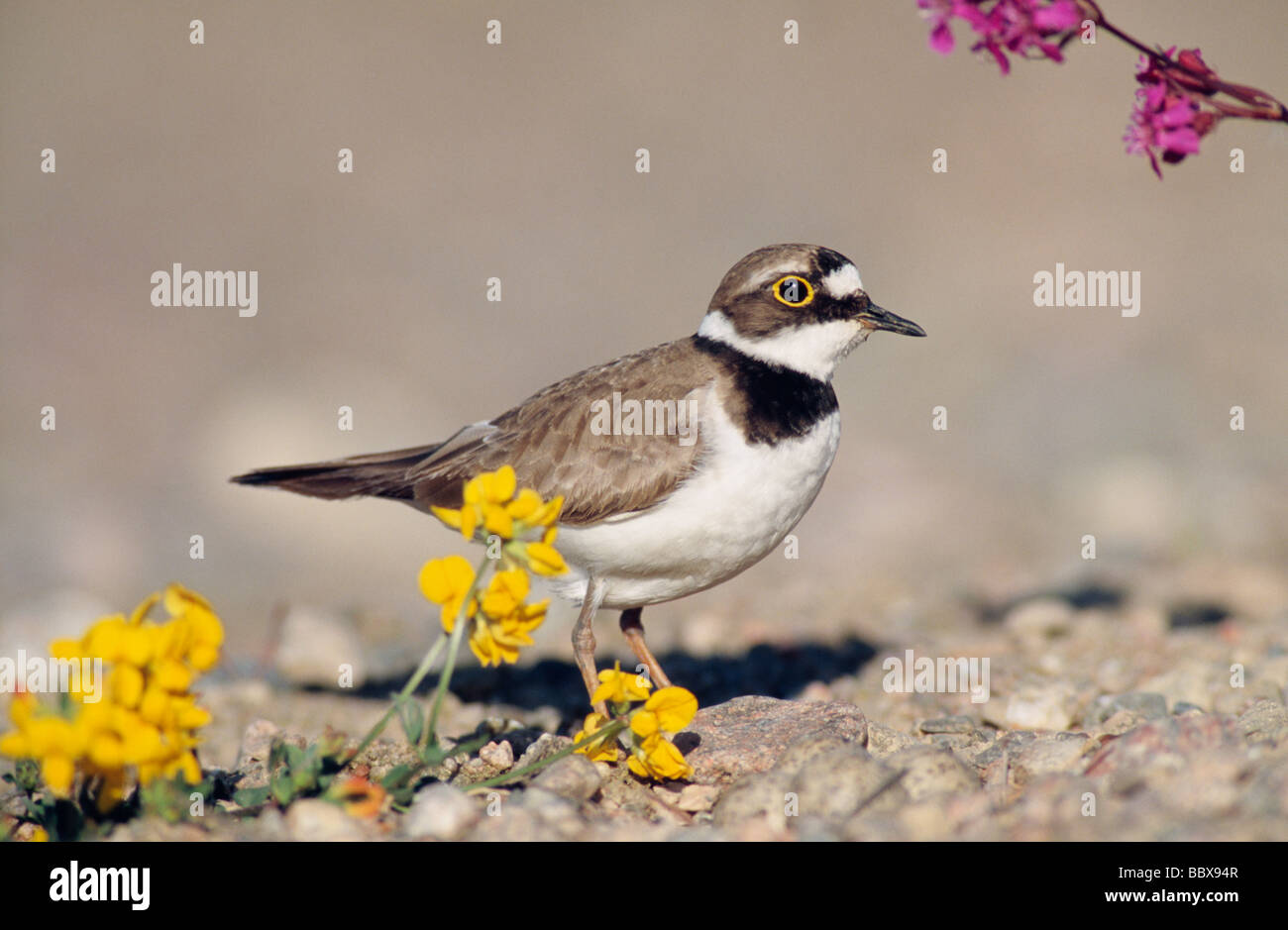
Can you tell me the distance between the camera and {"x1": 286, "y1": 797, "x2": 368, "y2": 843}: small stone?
3.60m

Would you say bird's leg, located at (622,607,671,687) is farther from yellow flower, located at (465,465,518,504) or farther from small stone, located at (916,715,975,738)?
yellow flower, located at (465,465,518,504)

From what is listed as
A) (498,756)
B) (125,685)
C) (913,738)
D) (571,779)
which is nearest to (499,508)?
(571,779)

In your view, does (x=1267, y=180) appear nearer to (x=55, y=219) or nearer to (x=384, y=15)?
(x=384, y=15)

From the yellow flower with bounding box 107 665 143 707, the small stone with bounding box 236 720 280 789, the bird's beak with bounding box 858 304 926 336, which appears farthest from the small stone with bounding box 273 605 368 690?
the yellow flower with bounding box 107 665 143 707

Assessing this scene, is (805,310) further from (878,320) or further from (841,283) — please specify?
(878,320)

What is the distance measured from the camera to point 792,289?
5.66 metres

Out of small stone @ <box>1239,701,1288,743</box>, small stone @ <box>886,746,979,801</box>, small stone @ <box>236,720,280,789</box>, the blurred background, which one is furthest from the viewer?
the blurred background

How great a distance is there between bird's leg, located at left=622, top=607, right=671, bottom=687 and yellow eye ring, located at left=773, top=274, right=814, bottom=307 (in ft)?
5.30

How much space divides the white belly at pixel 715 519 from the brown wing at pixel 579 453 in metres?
0.08

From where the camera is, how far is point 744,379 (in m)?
5.50

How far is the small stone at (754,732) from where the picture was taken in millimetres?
4562

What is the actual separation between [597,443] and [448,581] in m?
1.91

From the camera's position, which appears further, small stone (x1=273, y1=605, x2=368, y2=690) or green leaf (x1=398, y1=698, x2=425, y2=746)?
small stone (x1=273, y1=605, x2=368, y2=690)
